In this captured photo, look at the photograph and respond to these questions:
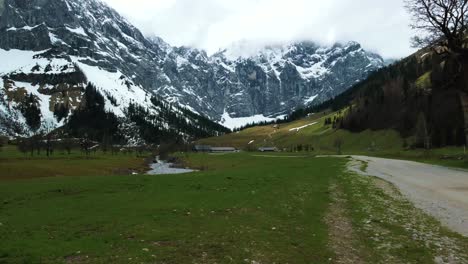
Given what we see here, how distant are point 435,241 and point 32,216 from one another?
20.2m

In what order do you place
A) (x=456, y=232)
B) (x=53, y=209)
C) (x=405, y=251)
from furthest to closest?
1. (x=53, y=209)
2. (x=456, y=232)
3. (x=405, y=251)

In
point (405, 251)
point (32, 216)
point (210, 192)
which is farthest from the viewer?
point (210, 192)

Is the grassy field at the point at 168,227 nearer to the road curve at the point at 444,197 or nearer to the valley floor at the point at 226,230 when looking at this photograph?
the valley floor at the point at 226,230

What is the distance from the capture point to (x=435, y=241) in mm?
16641

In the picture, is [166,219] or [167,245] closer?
[167,245]

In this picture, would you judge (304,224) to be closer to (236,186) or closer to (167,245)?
(167,245)

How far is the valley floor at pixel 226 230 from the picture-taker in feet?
47.9

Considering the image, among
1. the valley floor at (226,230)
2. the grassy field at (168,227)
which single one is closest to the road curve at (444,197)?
the valley floor at (226,230)

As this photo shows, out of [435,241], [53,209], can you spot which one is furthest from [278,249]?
[53,209]

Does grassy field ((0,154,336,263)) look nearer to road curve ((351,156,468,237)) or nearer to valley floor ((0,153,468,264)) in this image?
valley floor ((0,153,468,264))

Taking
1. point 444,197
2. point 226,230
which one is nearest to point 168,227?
point 226,230

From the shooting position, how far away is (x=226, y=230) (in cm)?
1864

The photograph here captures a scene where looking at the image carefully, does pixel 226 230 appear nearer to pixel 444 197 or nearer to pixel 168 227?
pixel 168 227

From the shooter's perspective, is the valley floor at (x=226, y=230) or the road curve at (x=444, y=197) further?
the road curve at (x=444, y=197)
